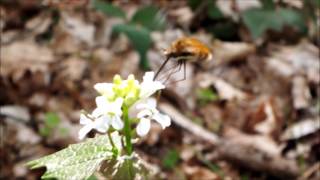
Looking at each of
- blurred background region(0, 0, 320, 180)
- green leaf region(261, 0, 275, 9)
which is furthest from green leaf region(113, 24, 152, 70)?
green leaf region(261, 0, 275, 9)

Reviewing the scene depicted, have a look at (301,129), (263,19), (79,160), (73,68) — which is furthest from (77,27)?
(79,160)

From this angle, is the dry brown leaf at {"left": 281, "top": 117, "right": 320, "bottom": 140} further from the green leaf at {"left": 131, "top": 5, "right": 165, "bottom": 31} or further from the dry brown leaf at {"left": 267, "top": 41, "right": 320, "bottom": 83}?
the green leaf at {"left": 131, "top": 5, "right": 165, "bottom": 31}

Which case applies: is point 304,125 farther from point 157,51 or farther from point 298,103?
point 157,51

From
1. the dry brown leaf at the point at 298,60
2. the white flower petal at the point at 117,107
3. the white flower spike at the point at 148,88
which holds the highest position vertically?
the dry brown leaf at the point at 298,60

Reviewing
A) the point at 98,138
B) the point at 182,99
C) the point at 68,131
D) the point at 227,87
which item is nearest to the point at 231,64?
the point at 227,87

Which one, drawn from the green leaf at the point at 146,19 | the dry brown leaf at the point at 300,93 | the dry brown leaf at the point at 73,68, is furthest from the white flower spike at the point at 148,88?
the dry brown leaf at the point at 73,68

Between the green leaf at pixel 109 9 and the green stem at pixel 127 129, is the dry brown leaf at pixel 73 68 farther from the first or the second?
the green stem at pixel 127 129
